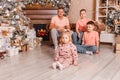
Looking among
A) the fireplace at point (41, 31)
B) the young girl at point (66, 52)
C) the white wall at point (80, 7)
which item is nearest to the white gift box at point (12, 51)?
the young girl at point (66, 52)

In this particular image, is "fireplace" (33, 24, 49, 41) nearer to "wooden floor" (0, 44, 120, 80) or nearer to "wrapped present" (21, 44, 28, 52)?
"wrapped present" (21, 44, 28, 52)

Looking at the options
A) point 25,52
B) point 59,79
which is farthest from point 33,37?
point 59,79

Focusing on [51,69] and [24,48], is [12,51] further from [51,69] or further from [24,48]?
[51,69]

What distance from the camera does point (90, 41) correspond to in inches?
212

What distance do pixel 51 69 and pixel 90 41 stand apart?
6.16 ft

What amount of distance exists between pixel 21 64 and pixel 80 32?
80.2 inches

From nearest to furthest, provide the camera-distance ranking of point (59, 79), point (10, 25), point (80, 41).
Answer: point (59, 79) < point (10, 25) < point (80, 41)

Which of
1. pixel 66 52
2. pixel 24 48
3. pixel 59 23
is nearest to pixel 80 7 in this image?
pixel 59 23

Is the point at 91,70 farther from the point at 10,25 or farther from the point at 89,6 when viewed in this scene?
the point at 89,6

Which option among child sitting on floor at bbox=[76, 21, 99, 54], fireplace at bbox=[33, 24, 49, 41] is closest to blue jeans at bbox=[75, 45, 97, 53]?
child sitting on floor at bbox=[76, 21, 99, 54]

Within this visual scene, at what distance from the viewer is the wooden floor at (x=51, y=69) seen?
132 inches

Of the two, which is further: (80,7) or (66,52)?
(80,7)

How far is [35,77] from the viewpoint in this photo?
3.30 meters

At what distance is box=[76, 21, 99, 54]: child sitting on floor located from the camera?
5281 mm
